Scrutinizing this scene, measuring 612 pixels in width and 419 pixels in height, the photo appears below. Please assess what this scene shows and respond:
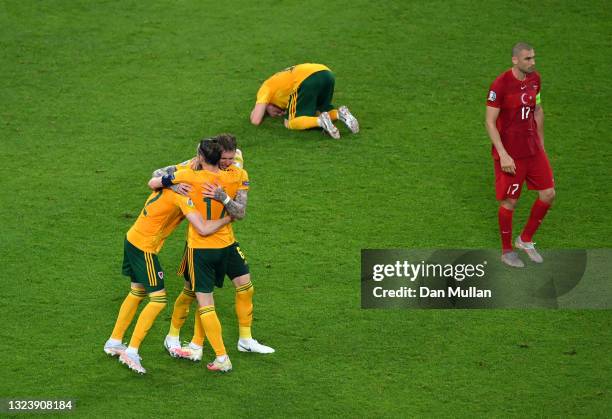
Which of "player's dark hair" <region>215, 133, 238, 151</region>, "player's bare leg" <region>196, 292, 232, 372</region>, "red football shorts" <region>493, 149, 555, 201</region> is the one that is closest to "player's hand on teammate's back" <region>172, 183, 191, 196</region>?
"player's dark hair" <region>215, 133, 238, 151</region>

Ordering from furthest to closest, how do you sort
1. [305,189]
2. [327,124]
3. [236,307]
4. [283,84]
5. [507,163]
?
1. [283,84]
2. [327,124]
3. [305,189]
4. [507,163]
5. [236,307]

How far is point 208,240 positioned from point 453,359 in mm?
→ 2309

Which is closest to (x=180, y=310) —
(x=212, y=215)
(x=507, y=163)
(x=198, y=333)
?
(x=198, y=333)

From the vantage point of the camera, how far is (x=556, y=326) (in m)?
9.92

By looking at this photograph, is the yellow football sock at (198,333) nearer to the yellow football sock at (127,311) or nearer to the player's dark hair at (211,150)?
the yellow football sock at (127,311)

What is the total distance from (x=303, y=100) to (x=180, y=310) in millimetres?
4586

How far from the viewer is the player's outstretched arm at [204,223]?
29.4 ft

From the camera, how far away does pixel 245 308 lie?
948 centimetres

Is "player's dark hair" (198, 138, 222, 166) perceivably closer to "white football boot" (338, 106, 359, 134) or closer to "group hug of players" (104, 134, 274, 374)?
"group hug of players" (104, 134, 274, 374)

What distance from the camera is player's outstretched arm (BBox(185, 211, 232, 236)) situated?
8.95 m

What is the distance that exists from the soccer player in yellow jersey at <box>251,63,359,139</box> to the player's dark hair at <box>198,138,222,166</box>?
449 centimetres

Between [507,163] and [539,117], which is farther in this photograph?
[539,117]

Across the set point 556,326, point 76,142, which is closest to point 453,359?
point 556,326

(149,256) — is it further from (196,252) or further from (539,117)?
(539,117)
